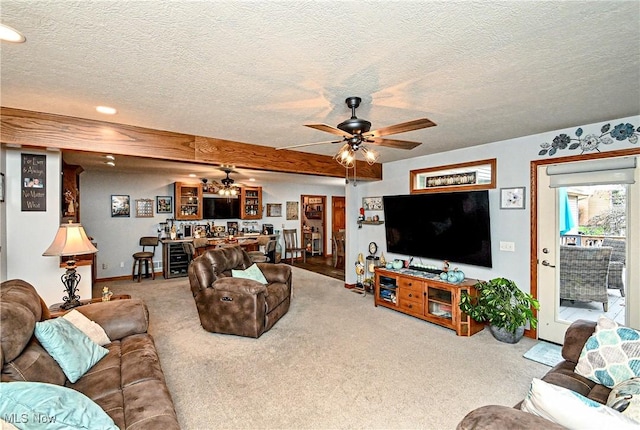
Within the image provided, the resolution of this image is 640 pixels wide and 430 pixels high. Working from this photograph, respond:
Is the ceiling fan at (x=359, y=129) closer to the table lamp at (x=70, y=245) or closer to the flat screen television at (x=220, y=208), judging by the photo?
the table lamp at (x=70, y=245)

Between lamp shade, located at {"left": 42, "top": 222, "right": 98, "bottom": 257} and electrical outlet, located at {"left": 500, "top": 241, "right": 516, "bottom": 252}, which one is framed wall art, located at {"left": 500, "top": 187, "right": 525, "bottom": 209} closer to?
electrical outlet, located at {"left": 500, "top": 241, "right": 516, "bottom": 252}

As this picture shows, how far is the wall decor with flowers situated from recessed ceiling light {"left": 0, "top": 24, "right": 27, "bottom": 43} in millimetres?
4542

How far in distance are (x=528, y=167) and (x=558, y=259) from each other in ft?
3.65

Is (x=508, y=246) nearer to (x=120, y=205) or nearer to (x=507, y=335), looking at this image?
(x=507, y=335)

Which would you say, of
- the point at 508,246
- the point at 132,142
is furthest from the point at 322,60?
the point at 508,246

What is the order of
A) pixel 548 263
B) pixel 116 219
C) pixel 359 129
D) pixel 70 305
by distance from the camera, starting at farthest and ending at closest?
pixel 116 219 < pixel 548 263 < pixel 70 305 < pixel 359 129

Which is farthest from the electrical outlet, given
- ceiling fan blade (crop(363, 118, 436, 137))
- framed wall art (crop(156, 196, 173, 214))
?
framed wall art (crop(156, 196, 173, 214))

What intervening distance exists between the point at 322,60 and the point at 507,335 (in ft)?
11.4

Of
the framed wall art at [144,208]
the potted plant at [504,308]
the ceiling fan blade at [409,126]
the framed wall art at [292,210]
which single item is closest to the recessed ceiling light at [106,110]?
the ceiling fan blade at [409,126]

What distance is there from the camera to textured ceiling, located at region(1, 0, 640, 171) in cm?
137

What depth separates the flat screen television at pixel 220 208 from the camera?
773 cm

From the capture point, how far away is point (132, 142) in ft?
10.2

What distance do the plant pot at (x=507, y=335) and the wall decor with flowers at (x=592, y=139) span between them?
80.7 inches

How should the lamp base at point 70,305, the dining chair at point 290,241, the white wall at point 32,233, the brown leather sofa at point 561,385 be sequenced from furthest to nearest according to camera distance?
1. the dining chair at point 290,241
2. the white wall at point 32,233
3. the lamp base at point 70,305
4. the brown leather sofa at point 561,385
